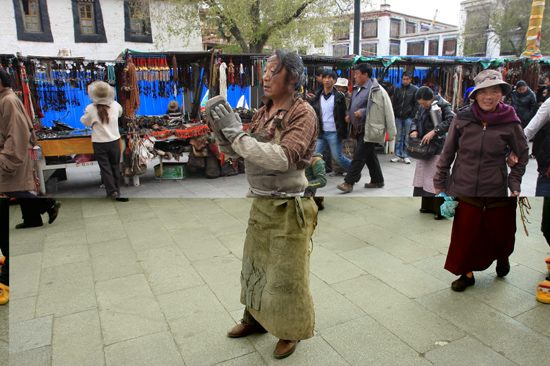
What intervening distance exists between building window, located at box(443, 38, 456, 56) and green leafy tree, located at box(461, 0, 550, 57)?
0.03 metres

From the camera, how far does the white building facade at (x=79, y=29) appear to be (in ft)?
3.16

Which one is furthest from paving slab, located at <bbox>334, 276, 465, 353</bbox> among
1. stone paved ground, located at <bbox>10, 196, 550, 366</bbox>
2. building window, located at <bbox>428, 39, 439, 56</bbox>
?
building window, located at <bbox>428, 39, 439, 56</bbox>

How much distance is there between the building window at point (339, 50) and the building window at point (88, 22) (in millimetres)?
657

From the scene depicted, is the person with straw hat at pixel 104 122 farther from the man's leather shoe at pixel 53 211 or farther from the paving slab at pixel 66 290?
the paving slab at pixel 66 290

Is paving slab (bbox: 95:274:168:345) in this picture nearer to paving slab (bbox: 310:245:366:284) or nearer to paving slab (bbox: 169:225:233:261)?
paving slab (bbox: 169:225:233:261)

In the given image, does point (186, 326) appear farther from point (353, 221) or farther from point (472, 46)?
point (472, 46)

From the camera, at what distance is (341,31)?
1.09m

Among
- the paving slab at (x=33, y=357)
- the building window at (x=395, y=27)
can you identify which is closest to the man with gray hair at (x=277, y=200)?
the building window at (x=395, y=27)

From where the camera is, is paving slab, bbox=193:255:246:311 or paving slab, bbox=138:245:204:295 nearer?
paving slab, bbox=138:245:204:295

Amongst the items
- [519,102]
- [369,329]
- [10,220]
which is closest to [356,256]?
[369,329]

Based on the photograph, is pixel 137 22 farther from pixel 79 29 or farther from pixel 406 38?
pixel 406 38

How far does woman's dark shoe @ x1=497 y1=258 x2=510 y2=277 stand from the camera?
5.84ft

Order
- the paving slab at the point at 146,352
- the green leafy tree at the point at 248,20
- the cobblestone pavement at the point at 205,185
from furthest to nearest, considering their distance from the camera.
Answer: the paving slab at the point at 146,352 → the cobblestone pavement at the point at 205,185 → the green leafy tree at the point at 248,20

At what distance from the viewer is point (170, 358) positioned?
158 cm
